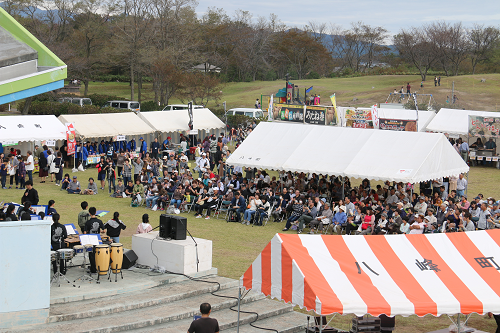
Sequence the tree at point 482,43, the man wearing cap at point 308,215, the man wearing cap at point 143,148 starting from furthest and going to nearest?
the tree at point 482,43, the man wearing cap at point 143,148, the man wearing cap at point 308,215

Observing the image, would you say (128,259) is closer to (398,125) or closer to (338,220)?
(338,220)

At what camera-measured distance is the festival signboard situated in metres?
19.1

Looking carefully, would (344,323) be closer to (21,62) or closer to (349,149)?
(21,62)

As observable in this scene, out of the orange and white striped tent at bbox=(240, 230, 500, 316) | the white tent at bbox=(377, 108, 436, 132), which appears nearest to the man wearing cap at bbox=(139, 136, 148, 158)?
the white tent at bbox=(377, 108, 436, 132)

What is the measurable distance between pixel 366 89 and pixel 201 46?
77.0ft

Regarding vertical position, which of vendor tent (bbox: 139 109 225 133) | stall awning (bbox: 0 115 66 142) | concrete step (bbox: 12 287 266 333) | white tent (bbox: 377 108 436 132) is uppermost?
white tent (bbox: 377 108 436 132)

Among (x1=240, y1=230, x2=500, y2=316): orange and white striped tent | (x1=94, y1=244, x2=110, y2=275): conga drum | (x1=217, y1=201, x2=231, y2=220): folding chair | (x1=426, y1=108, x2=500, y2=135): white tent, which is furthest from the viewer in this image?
(x1=426, y1=108, x2=500, y2=135): white tent

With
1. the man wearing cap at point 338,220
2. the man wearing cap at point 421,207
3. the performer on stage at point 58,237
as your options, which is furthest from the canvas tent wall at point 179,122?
the performer on stage at point 58,237

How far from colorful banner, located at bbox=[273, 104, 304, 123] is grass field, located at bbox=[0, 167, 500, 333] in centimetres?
520

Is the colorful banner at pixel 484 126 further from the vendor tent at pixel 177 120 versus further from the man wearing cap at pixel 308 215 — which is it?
the man wearing cap at pixel 308 215

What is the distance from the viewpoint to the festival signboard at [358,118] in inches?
752

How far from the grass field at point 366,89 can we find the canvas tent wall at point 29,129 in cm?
3461

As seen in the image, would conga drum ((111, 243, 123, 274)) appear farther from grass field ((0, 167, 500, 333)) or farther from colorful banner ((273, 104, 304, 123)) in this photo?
colorful banner ((273, 104, 304, 123))

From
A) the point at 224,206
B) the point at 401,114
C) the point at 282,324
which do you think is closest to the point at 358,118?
the point at 224,206
